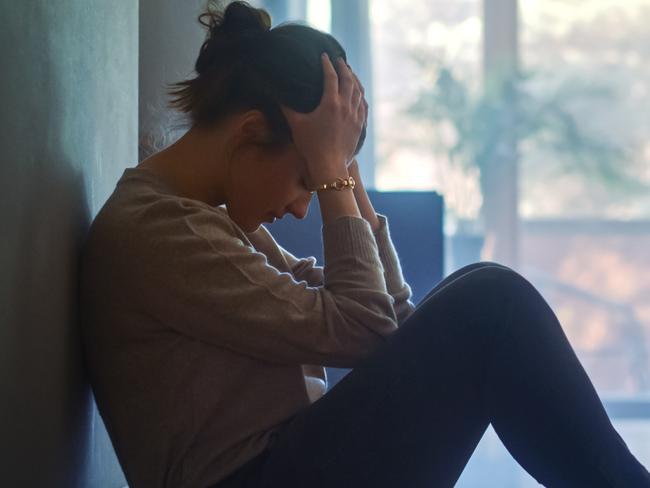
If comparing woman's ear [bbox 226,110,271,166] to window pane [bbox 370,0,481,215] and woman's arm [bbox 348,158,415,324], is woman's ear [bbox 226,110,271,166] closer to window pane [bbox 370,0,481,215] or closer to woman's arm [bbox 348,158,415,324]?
woman's arm [bbox 348,158,415,324]

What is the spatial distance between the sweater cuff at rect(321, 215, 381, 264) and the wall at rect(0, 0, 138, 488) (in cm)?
30

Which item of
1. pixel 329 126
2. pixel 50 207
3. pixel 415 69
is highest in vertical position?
pixel 415 69

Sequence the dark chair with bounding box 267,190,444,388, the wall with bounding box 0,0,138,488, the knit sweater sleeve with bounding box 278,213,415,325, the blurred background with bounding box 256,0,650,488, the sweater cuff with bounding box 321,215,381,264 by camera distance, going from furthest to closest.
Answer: the blurred background with bounding box 256,0,650,488 < the dark chair with bounding box 267,190,444,388 < the knit sweater sleeve with bounding box 278,213,415,325 < the sweater cuff with bounding box 321,215,381,264 < the wall with bounding box 0,0,138,488

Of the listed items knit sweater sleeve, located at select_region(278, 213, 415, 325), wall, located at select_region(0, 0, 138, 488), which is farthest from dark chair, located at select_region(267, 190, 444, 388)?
wall, located at select_region(0, 0, 138, 488)

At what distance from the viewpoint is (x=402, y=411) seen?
1.00 metres

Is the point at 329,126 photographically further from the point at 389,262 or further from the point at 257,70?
the point at 389,262

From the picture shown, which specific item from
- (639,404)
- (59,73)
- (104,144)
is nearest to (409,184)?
(639,404)

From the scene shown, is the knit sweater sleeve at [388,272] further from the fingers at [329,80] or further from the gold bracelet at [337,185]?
the fingers at [329,80]

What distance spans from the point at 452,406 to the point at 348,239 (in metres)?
0.25

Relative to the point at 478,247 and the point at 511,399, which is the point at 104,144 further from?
the point at 478,247

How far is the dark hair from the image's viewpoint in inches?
45.2

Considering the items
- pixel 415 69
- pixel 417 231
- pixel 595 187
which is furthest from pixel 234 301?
pixel 595 187

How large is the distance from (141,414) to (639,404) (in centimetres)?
262

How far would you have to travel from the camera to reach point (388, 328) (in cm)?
108
